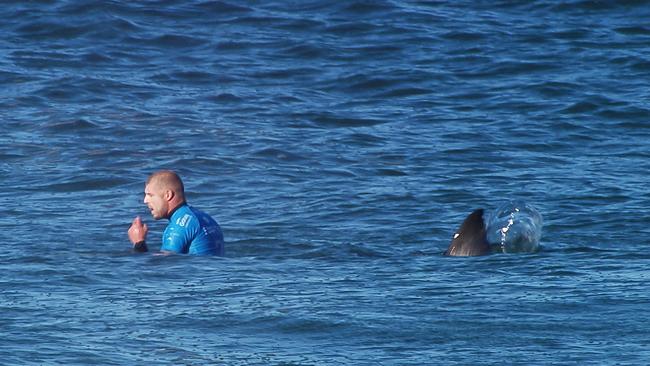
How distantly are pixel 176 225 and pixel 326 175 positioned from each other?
402cm

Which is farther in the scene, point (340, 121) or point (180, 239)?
point (340, 121)

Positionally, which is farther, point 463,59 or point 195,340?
point 463,59

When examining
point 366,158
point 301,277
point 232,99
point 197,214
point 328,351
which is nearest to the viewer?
point 328,351

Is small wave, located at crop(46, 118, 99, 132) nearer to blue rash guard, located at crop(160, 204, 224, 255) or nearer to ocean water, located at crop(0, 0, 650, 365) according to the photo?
ocean water, located at crop(0, 0, 650, 365)

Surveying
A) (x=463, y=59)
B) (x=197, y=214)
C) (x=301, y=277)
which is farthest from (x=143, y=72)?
(x=301, y=277)

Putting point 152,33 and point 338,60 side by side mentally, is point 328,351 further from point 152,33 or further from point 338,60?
point 152,33

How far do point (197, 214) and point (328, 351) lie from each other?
3797mm

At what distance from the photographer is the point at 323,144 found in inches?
643

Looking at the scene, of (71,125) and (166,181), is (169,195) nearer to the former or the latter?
(166,181)

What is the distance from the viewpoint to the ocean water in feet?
26.3

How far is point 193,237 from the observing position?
35.9 feet

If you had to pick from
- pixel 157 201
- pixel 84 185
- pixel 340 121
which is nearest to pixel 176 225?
pixel 157 201

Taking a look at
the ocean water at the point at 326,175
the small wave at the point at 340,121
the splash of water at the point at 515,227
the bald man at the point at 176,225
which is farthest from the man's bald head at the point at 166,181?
the small wave at the point at 340,121

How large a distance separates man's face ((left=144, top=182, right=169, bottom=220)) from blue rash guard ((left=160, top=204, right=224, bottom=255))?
0.17 meters
